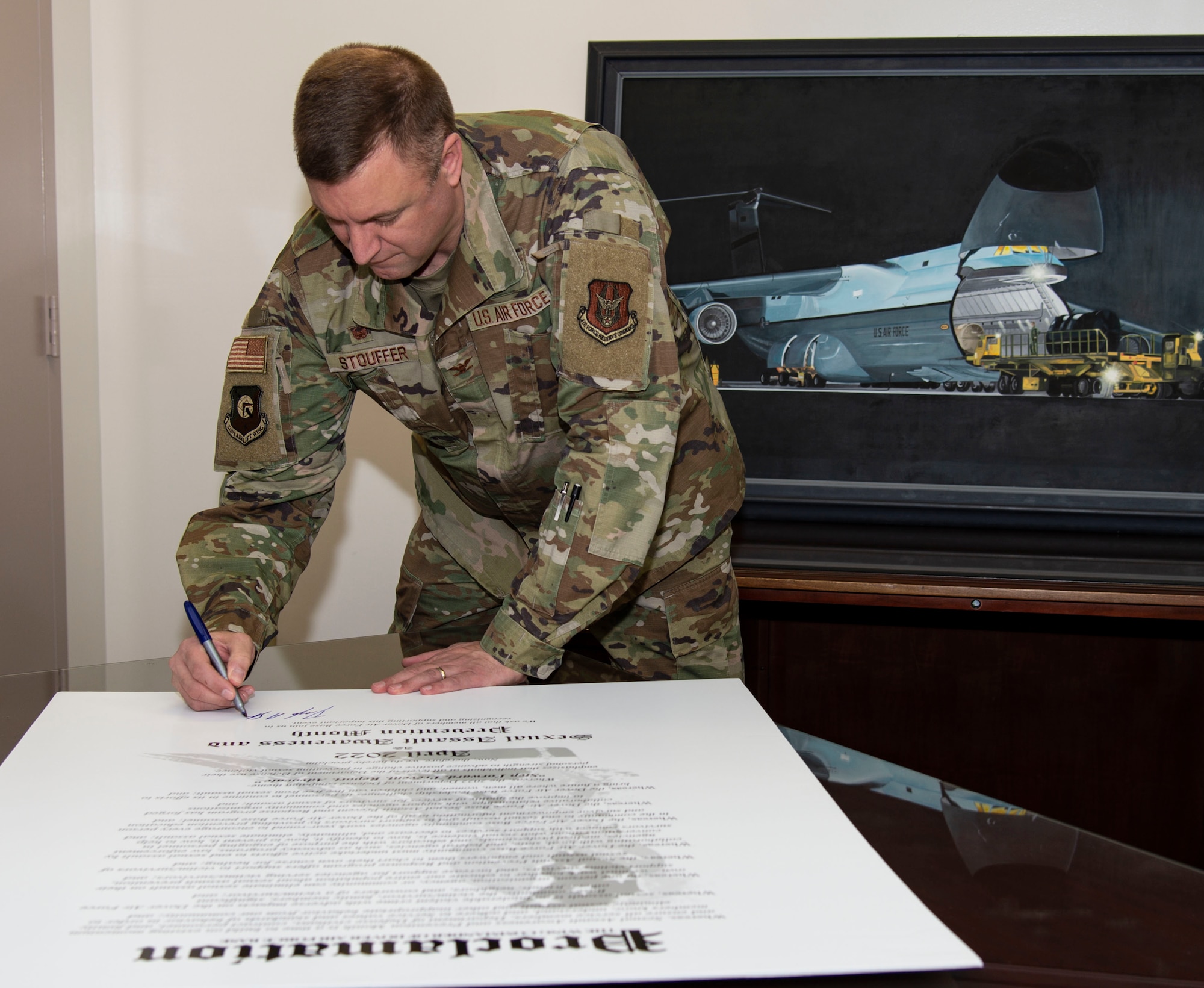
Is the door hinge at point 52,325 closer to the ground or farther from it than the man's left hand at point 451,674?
farther from it

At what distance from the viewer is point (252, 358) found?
1347 millimetres

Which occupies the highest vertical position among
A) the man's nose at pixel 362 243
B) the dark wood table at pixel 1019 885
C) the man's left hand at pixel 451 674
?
the man's nose at pixel 362 243

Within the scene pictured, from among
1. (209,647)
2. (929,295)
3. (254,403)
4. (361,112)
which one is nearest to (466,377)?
(254,403)

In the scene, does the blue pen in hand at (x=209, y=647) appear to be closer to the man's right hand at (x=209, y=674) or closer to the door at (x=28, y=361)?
the man's right hand at (x=209, y=674)

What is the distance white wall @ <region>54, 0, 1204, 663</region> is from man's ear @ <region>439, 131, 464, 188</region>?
111 cm

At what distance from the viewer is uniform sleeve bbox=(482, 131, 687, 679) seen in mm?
1154

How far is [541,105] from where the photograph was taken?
7.45 feet

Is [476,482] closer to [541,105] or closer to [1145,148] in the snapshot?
[541,105]

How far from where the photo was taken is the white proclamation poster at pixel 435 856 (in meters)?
0.57

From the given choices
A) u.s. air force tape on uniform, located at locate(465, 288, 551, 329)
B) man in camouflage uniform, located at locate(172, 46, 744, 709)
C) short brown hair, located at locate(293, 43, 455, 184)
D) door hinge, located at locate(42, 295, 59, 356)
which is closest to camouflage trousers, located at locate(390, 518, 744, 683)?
man in camouflage uniform, located at locate(172, 46, 744, 709)

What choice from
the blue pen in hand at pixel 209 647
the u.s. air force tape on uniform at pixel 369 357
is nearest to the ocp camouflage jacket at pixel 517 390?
the u.s. air force tape on uniform at pixel 369 357

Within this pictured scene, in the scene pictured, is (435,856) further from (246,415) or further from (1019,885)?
(246,415)

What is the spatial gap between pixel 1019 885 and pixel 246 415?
1106 mm

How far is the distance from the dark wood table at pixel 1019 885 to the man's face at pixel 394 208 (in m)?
0.66
